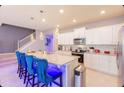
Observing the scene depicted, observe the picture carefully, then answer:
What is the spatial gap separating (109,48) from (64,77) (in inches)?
132

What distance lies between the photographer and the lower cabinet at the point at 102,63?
4.05 meters

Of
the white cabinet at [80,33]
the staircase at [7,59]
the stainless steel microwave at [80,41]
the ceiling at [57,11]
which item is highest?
the ceiling at [57,11]

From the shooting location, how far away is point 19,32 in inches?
329

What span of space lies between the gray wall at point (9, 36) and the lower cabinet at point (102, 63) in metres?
5.92

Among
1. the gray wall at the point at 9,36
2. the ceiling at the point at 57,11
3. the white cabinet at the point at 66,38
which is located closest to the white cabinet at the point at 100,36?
the ceiling at the point at 57,11

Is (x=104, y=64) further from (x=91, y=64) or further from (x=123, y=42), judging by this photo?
(x=123, y=42)

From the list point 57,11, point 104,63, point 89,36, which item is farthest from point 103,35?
point 57,11

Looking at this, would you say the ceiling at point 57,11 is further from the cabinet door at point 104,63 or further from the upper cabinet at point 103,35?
the cabinet door at point 104,63

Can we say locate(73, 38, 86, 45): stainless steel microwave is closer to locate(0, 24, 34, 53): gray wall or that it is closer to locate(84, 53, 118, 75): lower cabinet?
locate(84, 53, 118, 75): lower cabinet

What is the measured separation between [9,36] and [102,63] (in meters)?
6.95

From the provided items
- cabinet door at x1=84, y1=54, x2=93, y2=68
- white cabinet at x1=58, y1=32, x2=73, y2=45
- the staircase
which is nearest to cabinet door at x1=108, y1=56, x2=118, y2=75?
cabinet door at x1=84, y1=54, x2=93, y2=68

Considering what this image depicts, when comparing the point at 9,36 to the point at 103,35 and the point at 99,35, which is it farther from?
the point at 103,35

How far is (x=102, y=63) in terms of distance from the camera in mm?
4430

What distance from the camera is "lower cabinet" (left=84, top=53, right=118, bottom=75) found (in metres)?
4.05
